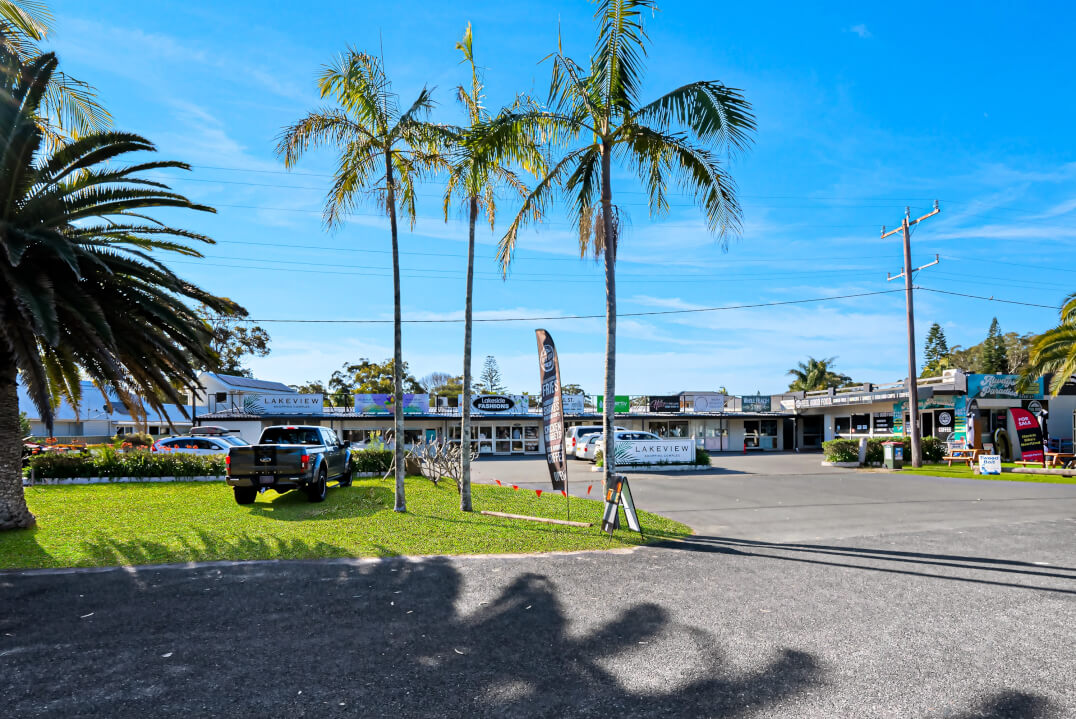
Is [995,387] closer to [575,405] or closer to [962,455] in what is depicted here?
[962,455]

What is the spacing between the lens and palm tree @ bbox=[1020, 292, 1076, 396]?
875 inches

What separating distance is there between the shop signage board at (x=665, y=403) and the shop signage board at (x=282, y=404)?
19410 millimetres

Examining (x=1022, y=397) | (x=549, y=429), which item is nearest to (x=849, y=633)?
(x=549, y=429)

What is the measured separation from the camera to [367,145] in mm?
11695

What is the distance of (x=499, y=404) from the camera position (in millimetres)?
34625

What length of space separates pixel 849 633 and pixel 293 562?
620 cm

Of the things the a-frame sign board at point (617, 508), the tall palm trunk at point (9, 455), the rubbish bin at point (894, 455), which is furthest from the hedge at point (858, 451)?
the tall palm trunk at point (9, 455)

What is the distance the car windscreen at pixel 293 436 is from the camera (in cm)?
1464

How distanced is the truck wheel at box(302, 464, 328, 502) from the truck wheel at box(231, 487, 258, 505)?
42.0 inches

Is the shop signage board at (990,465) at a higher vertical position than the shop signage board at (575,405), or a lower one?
lower

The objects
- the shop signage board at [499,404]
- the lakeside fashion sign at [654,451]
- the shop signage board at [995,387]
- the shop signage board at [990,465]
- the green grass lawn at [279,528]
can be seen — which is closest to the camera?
the green grass lawn at [279,528]

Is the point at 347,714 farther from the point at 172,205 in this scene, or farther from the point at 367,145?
the point at 367,145

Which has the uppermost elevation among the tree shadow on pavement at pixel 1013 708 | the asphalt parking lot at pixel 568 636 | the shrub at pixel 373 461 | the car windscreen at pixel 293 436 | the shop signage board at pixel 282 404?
the shop signage board at pixel 282 404

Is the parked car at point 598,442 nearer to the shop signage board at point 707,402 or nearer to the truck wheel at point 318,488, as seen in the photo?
the shop signage board at point 707,402
